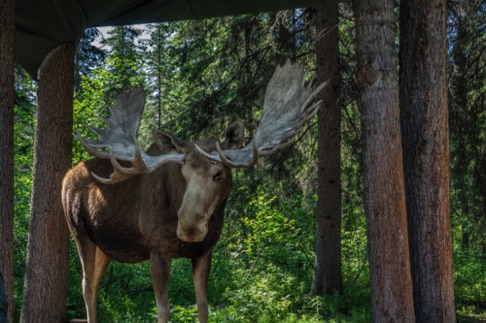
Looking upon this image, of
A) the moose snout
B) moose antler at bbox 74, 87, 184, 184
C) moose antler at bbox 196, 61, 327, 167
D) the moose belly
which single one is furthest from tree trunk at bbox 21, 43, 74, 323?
moose antler at bbox 196, 61, 327, 167

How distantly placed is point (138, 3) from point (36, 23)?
134 centimetres

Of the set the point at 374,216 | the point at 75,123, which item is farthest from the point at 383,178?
the point at 75,123

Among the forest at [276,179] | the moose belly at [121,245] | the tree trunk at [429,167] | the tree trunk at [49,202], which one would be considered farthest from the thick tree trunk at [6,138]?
the tree trunk at [429,167]

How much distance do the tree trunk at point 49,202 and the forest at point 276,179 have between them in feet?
2.23

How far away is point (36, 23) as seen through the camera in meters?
7.94

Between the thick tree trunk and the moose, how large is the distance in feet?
2.37

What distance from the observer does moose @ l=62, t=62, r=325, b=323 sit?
606cm

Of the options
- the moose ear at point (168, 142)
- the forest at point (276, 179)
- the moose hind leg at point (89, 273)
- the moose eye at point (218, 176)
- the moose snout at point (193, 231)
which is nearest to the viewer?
the moose snout at point (193, 231)

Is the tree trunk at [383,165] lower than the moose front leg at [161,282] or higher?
higher

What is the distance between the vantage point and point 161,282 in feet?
21.1

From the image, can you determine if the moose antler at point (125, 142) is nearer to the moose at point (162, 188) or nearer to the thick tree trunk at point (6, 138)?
the moose at point (162, 188)

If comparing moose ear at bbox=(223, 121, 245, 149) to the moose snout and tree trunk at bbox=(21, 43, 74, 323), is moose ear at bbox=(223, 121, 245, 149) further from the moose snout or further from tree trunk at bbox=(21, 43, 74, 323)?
tree trunk at bbox=(21, 43, 74, 323)

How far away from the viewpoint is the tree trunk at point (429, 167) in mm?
6832

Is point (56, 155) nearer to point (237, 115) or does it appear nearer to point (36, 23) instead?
point (36, 23)
